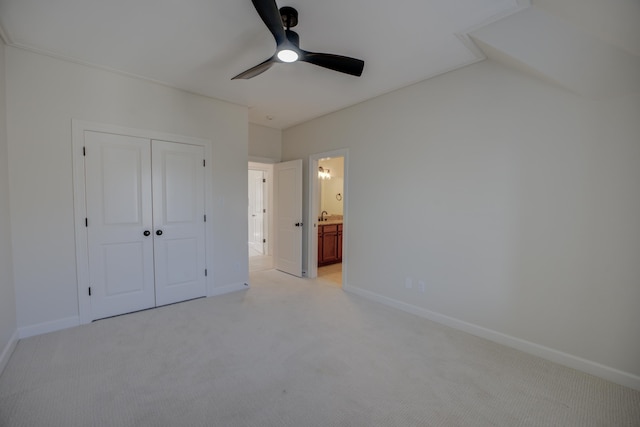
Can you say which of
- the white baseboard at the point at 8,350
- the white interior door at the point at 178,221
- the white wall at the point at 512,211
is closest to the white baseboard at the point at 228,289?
the white interior door at the point at 178,221

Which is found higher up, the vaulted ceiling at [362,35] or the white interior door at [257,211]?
the vaulted ceiling at [362,35]

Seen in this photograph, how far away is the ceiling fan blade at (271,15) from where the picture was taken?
1554 mm

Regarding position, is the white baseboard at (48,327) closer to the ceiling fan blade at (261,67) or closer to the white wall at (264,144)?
the ceiling fan blade at (261,67)

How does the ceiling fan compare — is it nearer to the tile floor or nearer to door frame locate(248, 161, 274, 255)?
the tile floor

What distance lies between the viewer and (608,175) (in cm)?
207

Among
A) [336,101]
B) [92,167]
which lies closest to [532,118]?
[336,101]

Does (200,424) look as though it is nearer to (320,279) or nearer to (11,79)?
(320,279)

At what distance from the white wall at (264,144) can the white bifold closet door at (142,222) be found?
1287 millimetres

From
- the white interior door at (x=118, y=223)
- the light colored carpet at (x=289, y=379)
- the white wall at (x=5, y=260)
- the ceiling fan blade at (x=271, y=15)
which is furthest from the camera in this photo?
the white interior door at (x=118, y=223)

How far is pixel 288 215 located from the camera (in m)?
4.87

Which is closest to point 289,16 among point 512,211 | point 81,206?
point 512,211

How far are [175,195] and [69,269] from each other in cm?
127

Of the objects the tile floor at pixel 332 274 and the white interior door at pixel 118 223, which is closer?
the white interior door at pixel 118 223

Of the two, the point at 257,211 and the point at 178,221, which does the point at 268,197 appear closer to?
the point at 257,211
